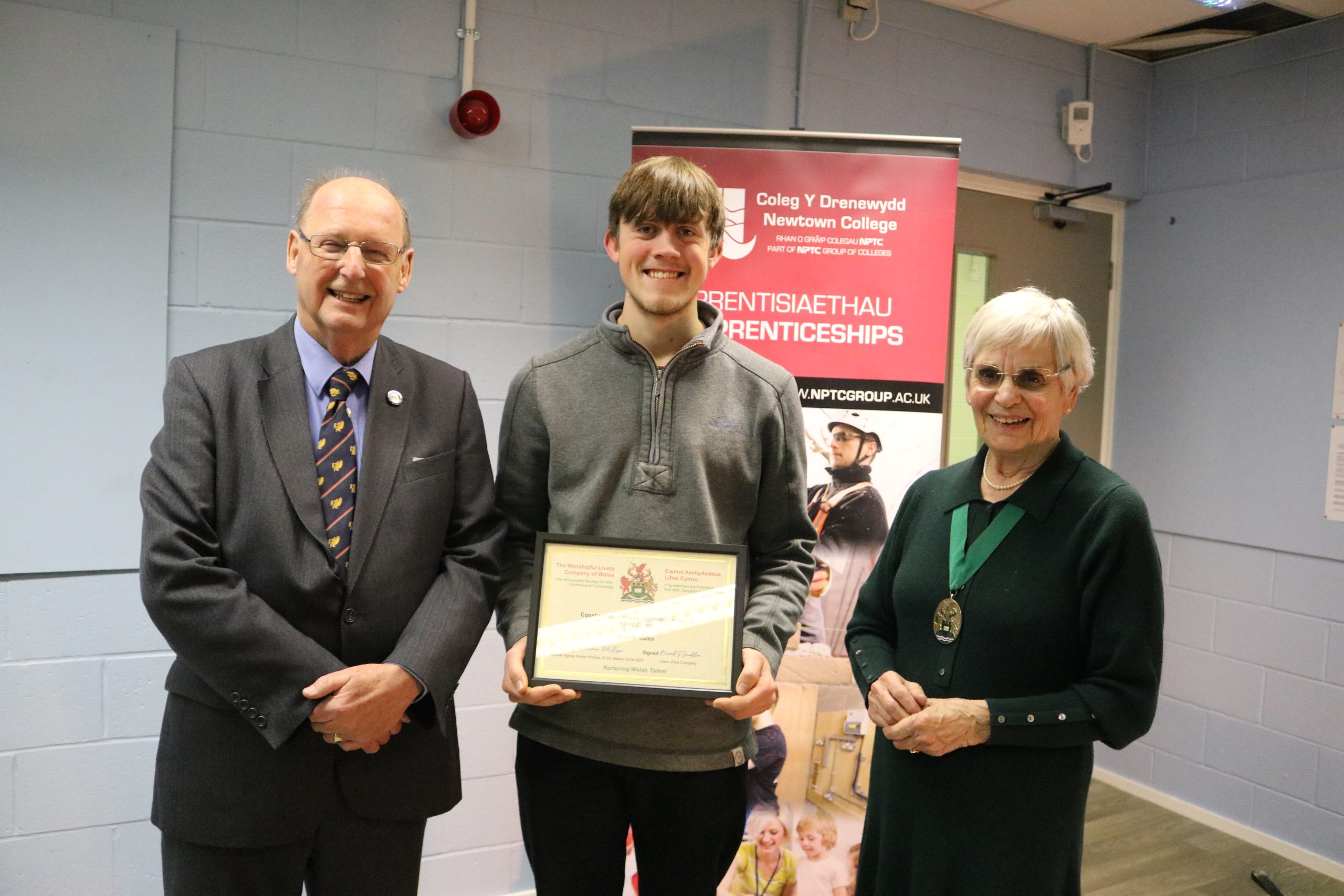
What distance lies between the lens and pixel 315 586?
5.10 feet

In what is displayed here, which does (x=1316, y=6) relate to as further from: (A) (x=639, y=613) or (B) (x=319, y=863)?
(B) (x=319, y=863)

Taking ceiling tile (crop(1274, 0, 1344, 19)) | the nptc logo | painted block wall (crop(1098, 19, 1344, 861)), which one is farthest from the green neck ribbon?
ceiling tile (crop(1274, 0, 1344, 19))

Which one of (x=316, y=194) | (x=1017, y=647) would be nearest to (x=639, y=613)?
(x=1017, y=647)

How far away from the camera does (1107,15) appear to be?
370cm

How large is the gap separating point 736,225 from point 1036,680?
1623 millimetres

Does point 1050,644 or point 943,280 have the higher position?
point 943,280

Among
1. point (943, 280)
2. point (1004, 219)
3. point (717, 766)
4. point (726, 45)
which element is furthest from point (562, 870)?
point (1004, 219)

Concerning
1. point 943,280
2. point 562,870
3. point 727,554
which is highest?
point 943,280

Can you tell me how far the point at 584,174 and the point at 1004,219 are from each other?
6.16 ft

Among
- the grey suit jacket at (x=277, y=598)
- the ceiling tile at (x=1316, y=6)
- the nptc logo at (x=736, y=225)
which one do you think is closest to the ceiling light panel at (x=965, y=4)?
the ceiling tile at (x=1316, y=6)

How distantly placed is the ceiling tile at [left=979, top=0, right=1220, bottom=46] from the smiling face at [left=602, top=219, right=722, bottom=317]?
8.27 feet

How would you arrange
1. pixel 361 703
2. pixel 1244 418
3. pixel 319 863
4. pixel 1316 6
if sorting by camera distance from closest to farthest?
pixel 361 703 → pixel 319 863 → pixel 1316 6 → pixel 1244 418

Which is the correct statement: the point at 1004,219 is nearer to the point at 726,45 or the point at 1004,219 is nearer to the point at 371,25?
the point at 726,45

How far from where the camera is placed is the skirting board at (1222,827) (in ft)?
11.5
